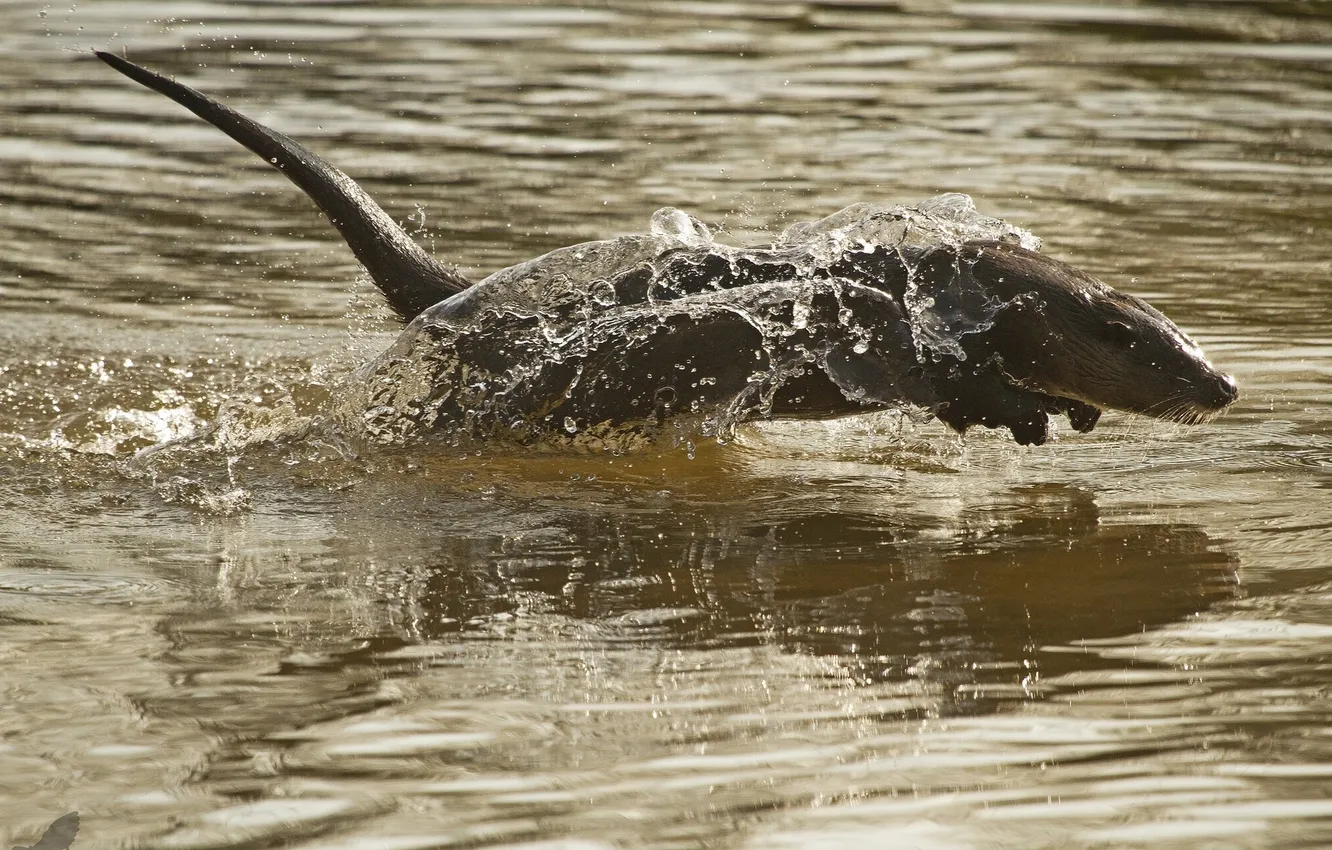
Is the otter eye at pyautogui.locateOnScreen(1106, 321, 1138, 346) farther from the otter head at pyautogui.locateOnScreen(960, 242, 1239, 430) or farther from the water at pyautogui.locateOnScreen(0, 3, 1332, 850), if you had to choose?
the water at pyautogui.locateOnScreen(0, 3, 1332, 850)

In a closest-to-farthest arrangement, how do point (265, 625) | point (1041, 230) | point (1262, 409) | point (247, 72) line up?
point (265, 625)
point (1262, 409)
point (1041, 230)
point (247, 72)

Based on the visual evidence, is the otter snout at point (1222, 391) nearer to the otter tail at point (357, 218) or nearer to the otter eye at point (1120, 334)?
the otter eye at point (1120, 334)

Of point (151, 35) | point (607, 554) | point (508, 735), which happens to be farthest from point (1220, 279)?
point (151, 35)

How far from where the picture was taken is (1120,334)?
133 inches

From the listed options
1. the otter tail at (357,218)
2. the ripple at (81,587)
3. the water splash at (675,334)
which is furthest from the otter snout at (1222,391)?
the ripple at (81,587)

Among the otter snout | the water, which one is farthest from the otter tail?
the otter snout

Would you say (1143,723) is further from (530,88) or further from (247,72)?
(247,72)

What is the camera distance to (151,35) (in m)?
9.06

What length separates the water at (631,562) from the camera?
198cm

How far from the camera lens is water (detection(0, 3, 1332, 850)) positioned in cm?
198

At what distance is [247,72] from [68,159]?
172 cm

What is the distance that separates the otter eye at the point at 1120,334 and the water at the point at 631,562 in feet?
0.94

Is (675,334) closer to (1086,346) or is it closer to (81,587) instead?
(1086,346)

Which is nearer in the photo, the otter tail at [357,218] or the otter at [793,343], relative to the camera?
the otter at [793,343]
